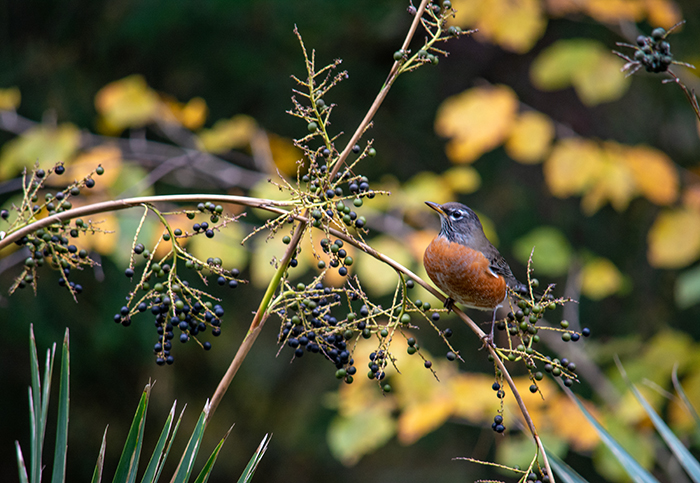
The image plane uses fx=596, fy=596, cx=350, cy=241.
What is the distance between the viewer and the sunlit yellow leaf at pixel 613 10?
10.9 feet

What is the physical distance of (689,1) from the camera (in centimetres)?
436

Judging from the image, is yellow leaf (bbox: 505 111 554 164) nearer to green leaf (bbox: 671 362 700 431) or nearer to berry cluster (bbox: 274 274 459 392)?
green leaf (bbox: 671 362 700 431)

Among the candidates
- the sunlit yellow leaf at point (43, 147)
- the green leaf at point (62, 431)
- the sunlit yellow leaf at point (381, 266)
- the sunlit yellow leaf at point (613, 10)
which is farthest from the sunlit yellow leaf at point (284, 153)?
the green leaf at point (62, 431)

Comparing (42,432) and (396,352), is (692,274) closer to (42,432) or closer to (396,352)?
(396,352)

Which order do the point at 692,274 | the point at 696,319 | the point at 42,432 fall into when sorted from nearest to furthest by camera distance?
the point at 42,432 → the point at 692,274 → the point at 696,319

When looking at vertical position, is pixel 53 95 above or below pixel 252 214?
above

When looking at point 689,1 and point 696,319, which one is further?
point 696,319

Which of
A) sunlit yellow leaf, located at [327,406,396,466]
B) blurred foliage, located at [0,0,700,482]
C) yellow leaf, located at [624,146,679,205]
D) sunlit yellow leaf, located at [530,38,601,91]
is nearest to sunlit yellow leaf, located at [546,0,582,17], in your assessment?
blurred foliage, located at [0,0,700,482]

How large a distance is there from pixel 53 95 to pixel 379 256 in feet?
12.8

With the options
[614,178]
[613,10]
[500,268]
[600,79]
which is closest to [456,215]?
[500,268]

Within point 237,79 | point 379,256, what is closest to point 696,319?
point 237,79

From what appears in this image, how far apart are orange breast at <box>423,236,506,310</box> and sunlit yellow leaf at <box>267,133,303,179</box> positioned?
2006mm

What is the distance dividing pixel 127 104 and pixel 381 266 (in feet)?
5.95

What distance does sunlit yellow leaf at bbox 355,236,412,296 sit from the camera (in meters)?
3.03
